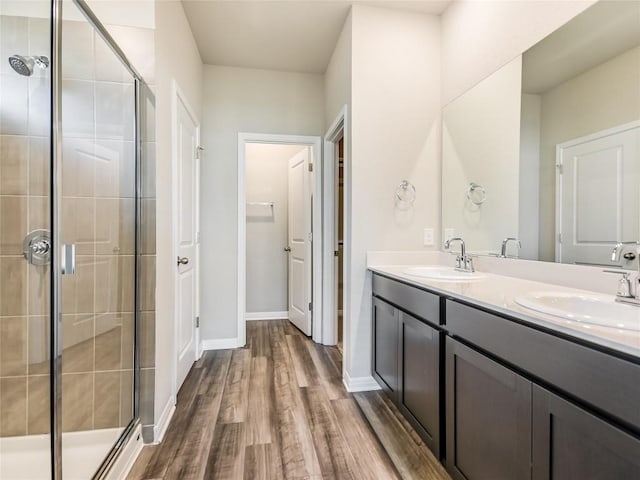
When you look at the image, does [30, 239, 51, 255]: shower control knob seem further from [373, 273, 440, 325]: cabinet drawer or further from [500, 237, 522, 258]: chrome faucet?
[500, 237, 522, 258]: chrome faucet

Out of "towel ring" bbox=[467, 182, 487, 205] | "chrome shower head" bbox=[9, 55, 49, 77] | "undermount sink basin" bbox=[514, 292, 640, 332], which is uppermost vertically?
"chrome shower head" bbox=[9, 55, 49, 77]

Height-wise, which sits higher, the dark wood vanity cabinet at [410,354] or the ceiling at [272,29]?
the ceiling at [272,29]

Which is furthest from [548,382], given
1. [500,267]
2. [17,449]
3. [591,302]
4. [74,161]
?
[17,449]

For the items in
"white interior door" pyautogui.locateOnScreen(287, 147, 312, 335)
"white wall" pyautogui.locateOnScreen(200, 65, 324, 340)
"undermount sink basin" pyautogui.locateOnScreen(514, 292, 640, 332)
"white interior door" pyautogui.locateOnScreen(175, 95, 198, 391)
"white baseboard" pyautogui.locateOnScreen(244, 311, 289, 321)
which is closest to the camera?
"undermount sink basin" pyautogui.locateOnScreen(514, 292, 640, 332)

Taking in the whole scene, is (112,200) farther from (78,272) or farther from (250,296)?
(250,296)

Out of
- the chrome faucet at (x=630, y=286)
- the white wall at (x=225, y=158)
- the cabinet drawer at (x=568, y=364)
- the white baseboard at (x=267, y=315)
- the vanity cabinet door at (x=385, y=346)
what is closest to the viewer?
the cabinet drawer at (x=568, y=364)

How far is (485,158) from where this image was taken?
1.98 meters

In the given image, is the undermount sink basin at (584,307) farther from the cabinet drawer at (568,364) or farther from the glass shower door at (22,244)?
the glass shower door at (22,244)

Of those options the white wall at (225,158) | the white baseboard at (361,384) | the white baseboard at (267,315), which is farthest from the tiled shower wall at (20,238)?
the white baseboard at (267,315)

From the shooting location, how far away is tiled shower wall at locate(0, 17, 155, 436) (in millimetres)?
1401

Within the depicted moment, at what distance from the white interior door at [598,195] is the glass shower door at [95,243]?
2080 millimetres

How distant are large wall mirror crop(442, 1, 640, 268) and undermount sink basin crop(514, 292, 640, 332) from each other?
0.84ft

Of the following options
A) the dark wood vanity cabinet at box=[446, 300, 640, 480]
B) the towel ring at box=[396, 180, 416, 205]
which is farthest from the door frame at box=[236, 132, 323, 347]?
the dark wood vanity cabinet at box=[446, 300, 640, 480]

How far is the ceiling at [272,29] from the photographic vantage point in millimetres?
2229
